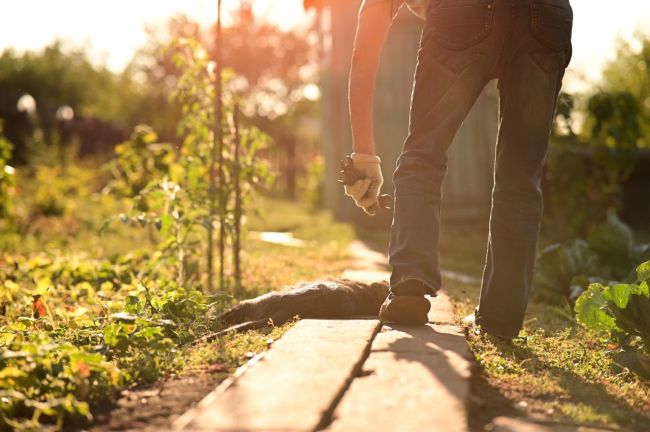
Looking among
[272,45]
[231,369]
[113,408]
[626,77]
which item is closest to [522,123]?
[231,369]

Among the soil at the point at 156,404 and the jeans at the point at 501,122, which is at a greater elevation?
the jeans at the point at 501,122

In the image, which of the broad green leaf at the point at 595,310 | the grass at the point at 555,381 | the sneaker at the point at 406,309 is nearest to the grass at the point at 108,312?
the sneaker at the point at 406,309

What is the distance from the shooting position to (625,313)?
8.70ft

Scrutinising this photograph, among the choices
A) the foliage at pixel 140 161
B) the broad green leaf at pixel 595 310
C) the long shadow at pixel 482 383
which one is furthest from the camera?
the foliage at pixel 140 161

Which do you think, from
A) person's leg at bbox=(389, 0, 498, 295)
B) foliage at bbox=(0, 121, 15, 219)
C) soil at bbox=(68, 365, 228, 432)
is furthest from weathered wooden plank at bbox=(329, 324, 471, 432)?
foliage at bbox=(0, 121, 15, 219)

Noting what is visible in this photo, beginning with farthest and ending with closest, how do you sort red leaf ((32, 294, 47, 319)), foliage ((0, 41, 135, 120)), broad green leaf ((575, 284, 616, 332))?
foliage ((0, 41, 135, 120)) → red leaf ((32, 294, 47, 319)) → broad green leaf ((575, 284, 616, 332))

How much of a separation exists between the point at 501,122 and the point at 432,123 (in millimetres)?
246

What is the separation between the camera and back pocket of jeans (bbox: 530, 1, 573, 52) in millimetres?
2566

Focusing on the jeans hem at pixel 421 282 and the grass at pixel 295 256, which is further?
the grass at pixel 295 256

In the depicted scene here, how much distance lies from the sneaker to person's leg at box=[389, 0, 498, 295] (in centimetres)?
2

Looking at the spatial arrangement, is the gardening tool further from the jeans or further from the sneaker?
the sneaker

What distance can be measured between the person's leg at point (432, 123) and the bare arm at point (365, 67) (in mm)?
177

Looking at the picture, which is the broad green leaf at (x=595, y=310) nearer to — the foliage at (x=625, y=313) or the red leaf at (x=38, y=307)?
the foliage at (x=625, y=313)

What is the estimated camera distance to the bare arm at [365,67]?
2.79m
